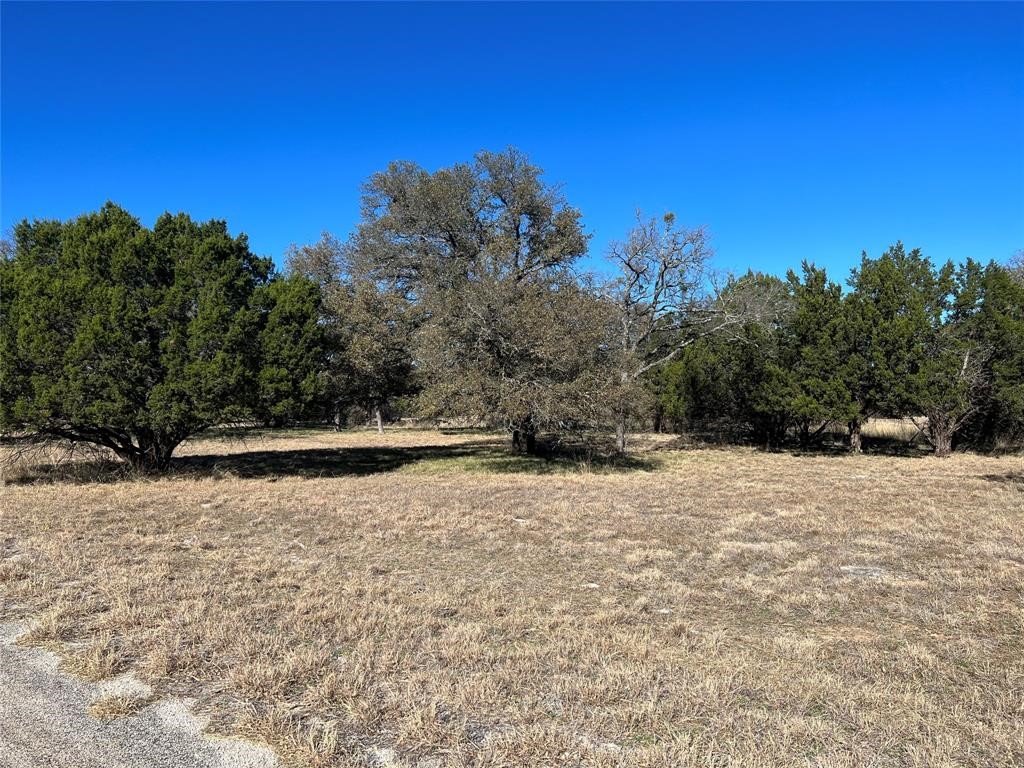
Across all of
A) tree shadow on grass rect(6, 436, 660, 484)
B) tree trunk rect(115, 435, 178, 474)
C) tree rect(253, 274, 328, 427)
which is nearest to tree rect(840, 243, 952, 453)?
tree shadow on grass rect(6, 436, 660, 484)

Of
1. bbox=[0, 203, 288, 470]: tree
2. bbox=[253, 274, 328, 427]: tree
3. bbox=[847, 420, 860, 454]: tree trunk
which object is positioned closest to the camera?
bbox=[0, 203, 288, 470]: tree

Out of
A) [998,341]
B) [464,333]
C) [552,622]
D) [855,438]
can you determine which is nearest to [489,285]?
[464,333]

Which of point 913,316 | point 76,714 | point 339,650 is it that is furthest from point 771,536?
point 913,316

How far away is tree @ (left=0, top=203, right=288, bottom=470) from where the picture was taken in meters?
12.8

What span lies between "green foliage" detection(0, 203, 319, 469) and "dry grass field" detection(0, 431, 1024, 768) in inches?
106

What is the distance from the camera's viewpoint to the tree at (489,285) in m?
16.0

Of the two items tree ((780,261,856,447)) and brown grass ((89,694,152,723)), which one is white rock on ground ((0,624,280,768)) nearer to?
brown grass ((89,694,152,723))

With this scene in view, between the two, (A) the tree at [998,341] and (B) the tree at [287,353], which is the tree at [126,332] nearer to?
(B) the tree at [287,353]

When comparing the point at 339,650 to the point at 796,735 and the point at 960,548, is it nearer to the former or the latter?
the point at 796,735

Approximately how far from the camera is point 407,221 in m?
22.0

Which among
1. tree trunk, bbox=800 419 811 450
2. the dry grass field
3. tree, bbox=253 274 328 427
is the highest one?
tree, bbox=253 274 328 427

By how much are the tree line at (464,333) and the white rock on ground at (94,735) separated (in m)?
10.6

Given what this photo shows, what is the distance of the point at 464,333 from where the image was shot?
16.4m

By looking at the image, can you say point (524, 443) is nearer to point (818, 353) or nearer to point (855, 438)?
point (818, 353)
